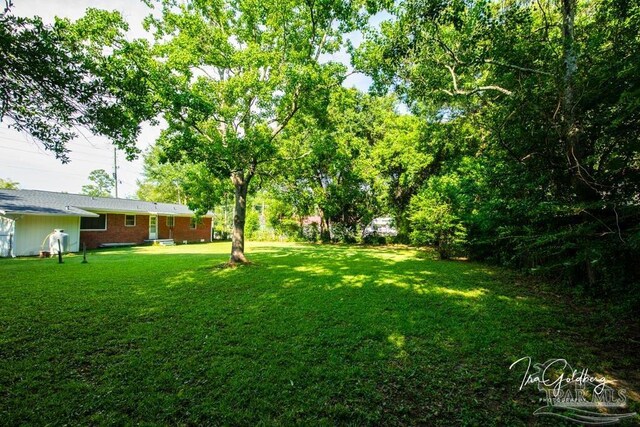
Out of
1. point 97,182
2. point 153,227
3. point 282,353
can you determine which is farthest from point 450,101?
point 97,182

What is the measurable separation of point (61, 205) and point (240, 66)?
1537 centimetres

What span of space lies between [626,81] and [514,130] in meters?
1.39

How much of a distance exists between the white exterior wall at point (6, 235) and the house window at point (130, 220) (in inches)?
254

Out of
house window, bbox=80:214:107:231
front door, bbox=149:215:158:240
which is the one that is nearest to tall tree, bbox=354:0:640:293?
house window, bbox=80:214:107:231

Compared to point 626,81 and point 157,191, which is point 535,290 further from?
point 157,191

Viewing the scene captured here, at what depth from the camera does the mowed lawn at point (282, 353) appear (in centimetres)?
257

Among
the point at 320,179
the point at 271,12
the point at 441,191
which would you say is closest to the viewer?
the point at 271,12

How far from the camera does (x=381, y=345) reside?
3.89m

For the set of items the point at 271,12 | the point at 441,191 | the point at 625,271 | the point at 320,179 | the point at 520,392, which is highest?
the point at 271,12

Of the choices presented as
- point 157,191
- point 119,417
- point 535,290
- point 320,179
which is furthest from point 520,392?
point 157,191

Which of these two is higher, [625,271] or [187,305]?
[625,271]

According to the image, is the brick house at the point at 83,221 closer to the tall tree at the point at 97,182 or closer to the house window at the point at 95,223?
the house window at the point at 95,223

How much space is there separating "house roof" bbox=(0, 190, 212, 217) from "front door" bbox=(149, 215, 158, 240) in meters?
0.77

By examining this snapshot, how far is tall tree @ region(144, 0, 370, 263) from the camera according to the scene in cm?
860
